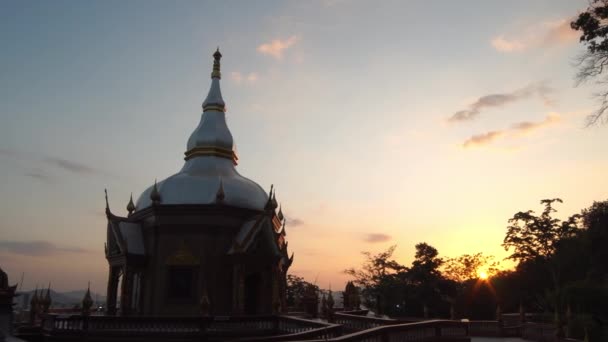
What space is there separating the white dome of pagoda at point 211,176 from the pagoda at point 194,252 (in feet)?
0.24

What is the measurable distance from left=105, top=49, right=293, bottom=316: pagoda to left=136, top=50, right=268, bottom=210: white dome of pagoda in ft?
0.24

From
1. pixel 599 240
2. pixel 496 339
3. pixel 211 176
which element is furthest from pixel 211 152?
pixel 599 240

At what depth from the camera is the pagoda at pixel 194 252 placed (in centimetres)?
2641

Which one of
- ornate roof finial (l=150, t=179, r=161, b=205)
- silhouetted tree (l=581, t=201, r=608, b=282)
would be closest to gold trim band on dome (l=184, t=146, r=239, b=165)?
ornate roof finial (l=150, t=179, r=161, b=205)

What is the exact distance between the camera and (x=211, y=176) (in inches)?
1177

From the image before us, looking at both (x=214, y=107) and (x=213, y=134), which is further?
(x=214, y=107)

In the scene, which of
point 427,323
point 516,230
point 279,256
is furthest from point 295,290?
point 427,323

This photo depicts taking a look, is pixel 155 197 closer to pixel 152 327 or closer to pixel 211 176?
pixel 211 176

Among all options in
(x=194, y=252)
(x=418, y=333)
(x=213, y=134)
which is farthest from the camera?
(x=213, y=134)

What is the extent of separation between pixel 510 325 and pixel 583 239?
1555 centimetres

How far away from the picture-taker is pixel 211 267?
26719mm

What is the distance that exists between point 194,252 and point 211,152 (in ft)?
25.0

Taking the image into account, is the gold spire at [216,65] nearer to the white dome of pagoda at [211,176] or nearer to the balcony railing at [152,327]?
the white dome of pagoda at [211,176]

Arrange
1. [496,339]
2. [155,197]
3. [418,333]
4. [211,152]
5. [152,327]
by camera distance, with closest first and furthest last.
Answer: [418,333] → [152,327] → [155,197] → [211,152] → [496,339]
